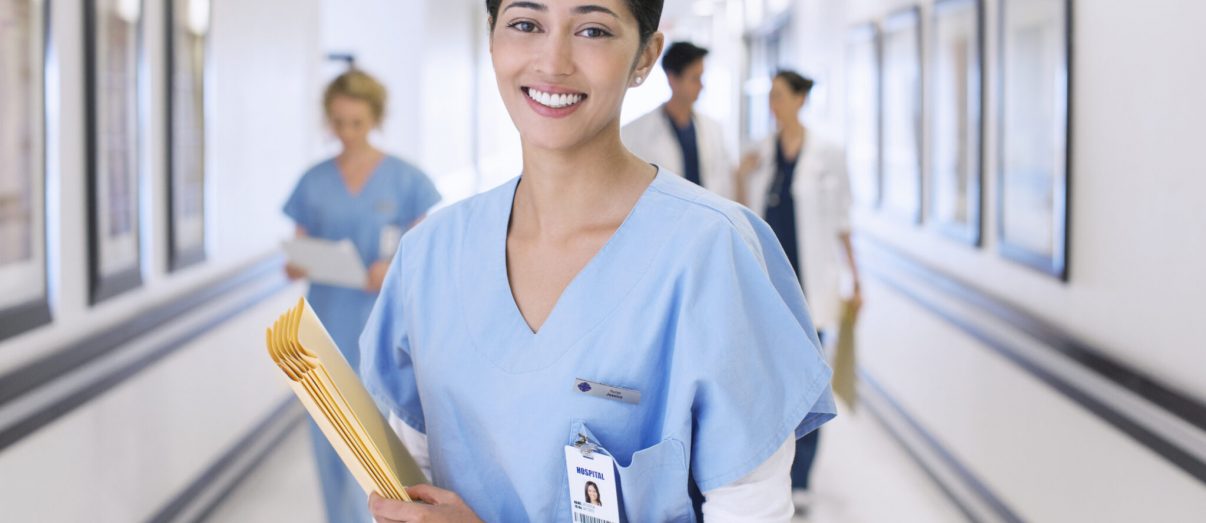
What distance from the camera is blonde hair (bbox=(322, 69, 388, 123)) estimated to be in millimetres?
3715

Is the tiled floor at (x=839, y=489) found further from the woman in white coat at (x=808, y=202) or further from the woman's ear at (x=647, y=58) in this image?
the woman's ear at (x=647, y=58)

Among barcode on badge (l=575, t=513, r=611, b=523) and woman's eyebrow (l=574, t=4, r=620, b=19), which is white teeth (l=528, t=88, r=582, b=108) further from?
barcode on badge (l=575, t=513, r=611, b=523)

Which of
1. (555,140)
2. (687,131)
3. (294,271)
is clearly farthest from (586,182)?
(687,131)

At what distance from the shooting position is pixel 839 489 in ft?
14.6

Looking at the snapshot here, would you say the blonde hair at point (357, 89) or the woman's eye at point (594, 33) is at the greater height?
the blonde hair at point (357, 89)

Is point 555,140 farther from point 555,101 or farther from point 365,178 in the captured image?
point 365,178

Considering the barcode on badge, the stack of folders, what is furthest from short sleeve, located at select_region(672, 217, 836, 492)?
the stack of folders

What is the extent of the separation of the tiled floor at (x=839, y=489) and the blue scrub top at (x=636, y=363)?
2.92 metres

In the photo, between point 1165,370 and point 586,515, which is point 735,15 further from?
point 586,515

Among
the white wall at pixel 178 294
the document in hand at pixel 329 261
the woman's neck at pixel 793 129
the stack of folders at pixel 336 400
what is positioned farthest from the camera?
the woman's neck at pixel 793 129

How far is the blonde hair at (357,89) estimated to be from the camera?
371 cm

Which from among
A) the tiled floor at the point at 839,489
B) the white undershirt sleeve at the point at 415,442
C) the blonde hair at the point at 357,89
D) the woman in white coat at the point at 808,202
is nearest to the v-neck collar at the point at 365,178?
the blonde hair at the point at 357,89

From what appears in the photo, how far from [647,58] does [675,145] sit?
2.53 m

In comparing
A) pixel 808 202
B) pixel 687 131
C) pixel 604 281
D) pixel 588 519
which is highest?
pixel 687 131
